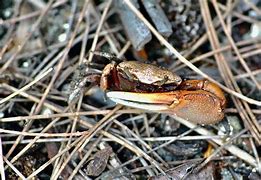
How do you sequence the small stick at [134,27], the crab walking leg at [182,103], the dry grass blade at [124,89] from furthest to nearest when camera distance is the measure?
the small stick at [134,27] < the dry grass blade at [124,89] < the crab walking leg at [182,103]

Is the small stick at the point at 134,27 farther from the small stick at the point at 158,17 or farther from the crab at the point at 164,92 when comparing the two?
the crab at the point at 164,92

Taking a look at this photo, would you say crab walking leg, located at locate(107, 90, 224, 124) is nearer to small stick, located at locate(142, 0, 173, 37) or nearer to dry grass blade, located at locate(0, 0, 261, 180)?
dry grass blade, located at locate(0, 0, 261, 180)

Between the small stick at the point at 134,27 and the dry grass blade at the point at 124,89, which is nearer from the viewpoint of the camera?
the dry grass blade at the point at 124,89

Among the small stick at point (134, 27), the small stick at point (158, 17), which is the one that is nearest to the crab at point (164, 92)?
the small stick at point (134, 27)

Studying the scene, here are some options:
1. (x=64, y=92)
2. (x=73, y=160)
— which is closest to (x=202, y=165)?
(x=73, y=160)

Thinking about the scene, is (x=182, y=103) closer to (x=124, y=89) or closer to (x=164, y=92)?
(x=164, y=92)

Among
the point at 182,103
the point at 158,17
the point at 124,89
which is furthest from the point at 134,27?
the point at 182,103

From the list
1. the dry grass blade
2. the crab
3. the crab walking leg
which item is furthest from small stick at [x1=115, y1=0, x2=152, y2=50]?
the crab walking leg

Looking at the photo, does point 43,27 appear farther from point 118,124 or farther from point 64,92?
point 118,124

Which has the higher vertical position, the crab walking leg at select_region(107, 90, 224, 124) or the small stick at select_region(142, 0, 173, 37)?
the small stick at select_region(142, 0, 173, 37)
